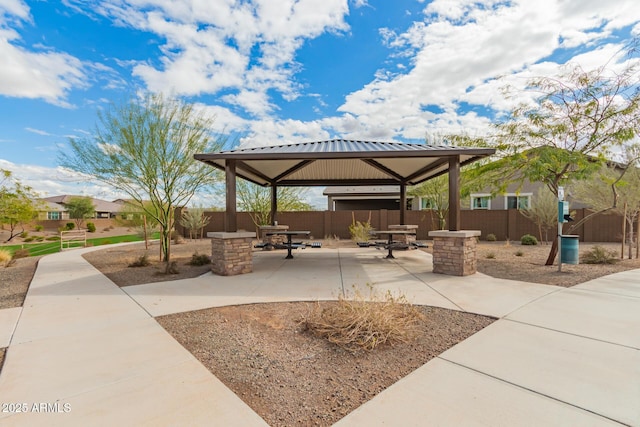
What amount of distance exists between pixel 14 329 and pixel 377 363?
4536mm

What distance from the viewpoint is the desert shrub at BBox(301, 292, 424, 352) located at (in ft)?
10.6

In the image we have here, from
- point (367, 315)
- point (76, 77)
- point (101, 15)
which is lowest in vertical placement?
point (367, 315)

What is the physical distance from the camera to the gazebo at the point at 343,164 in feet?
22.6

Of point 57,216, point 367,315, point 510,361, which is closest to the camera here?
point 510,361

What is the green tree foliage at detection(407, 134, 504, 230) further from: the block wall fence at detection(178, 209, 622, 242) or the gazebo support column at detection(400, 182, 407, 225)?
the gazebo support column at detection(400, 182, 407, 225)

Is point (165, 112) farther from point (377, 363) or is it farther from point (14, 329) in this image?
point (377, 363)

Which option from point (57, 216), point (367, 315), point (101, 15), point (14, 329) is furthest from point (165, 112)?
point (57, 216)

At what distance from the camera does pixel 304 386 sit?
2.48 m

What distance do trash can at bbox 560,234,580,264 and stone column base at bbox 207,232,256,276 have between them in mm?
7789

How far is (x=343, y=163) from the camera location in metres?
9.70

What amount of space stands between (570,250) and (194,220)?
54.9ft

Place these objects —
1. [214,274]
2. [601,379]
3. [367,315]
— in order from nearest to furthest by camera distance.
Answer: [601,379] < [367,315] < [214,274]

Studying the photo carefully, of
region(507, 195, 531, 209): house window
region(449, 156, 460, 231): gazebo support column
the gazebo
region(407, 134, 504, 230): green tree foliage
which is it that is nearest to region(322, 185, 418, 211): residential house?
region(407, 134, 504, 230): green tree foliage

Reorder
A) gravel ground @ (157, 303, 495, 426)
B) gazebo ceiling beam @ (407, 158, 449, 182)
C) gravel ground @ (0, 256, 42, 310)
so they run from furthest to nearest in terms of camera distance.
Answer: gazebo ceiling beam @ (407, 158, 449, 182) < gravel ground @ (0, 256, 42, 310) < gravel ground @ (157, 303, 495, 426)
